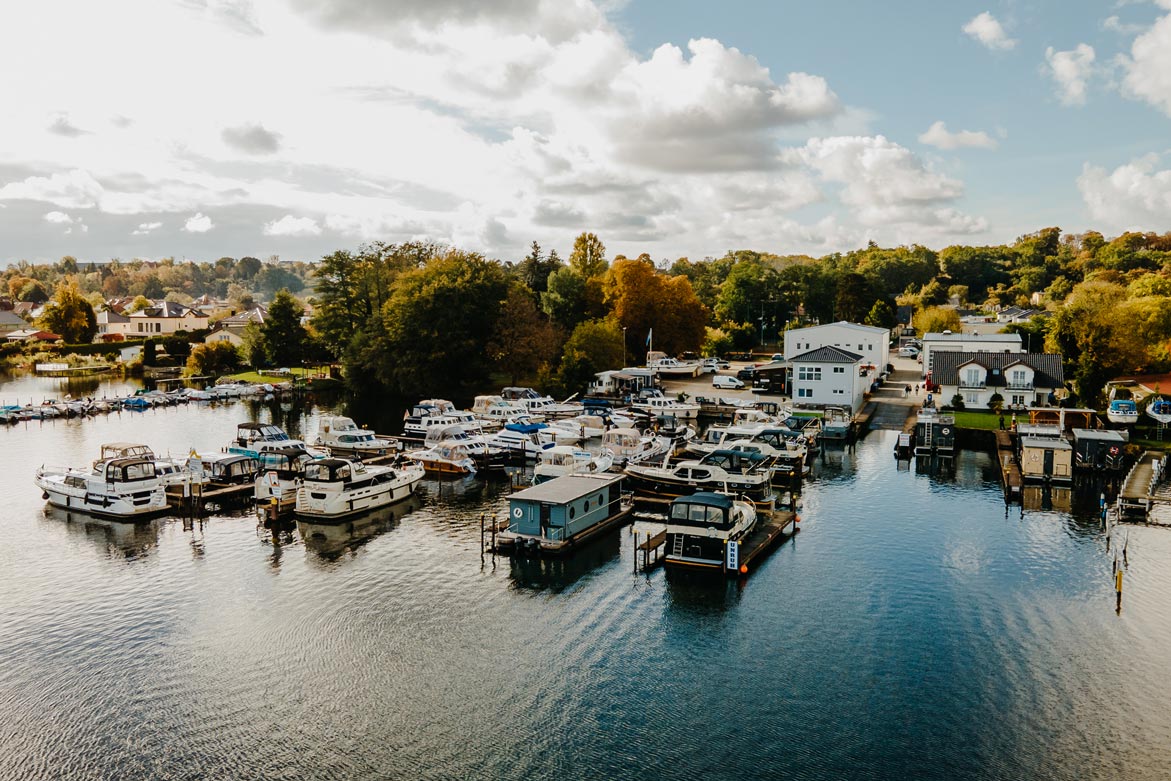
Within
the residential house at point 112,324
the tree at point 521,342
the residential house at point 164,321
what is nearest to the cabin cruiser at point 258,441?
the tree at point 521,342

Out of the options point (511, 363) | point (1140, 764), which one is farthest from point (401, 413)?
point (1140, 764)

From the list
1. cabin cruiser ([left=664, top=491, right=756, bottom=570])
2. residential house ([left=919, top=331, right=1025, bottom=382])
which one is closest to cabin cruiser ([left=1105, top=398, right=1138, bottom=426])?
residential house ([left=919, top=331, right=1025, bottom=382])

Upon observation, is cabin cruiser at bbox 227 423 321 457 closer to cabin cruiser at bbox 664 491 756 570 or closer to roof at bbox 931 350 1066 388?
cabin cruiser at bbox 664 491 756 570

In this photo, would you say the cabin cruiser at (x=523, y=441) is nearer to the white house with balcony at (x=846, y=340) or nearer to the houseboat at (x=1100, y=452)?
the houseboat at (x=1100, y=452)

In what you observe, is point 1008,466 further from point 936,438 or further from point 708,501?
point 708,501

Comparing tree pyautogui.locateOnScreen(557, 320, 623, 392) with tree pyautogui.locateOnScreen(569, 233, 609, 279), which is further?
tree pyautogui.locateOnScreen(569, 233, 609, 279)

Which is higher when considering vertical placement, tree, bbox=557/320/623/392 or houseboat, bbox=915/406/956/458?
tree, bbox=557/320/623/392

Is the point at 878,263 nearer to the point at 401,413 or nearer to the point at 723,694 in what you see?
the point at 401,413
